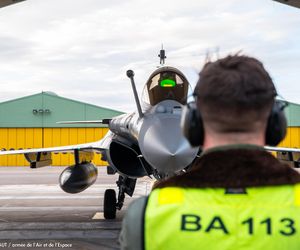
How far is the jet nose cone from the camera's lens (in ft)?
17.8

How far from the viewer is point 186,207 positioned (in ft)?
4.13

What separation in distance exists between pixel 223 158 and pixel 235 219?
177 millimetres

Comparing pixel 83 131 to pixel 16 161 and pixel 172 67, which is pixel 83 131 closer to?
pixel 16 161

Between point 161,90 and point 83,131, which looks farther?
point 83,131

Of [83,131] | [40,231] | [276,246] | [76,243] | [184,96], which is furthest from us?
[83,131]

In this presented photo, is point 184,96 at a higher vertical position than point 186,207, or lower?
higher

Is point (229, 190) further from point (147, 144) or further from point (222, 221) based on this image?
point (147, 144)

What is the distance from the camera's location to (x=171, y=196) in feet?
4.20

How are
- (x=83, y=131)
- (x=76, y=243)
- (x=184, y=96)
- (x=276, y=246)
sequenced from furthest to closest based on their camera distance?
(x=83, y=131)
(x=76, y=243)
(x=184, y=96)
(x=276, y=246)

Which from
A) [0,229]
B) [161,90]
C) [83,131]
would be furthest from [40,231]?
[83,131]

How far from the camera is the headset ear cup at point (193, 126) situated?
1.46 meters

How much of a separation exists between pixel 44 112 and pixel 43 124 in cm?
91

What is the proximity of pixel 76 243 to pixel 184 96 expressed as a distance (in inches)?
122

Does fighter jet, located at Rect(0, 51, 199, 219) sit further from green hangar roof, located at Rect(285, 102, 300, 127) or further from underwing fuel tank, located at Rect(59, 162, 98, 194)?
green hangar roof, located at Rect(285, 102, 300, 127)
